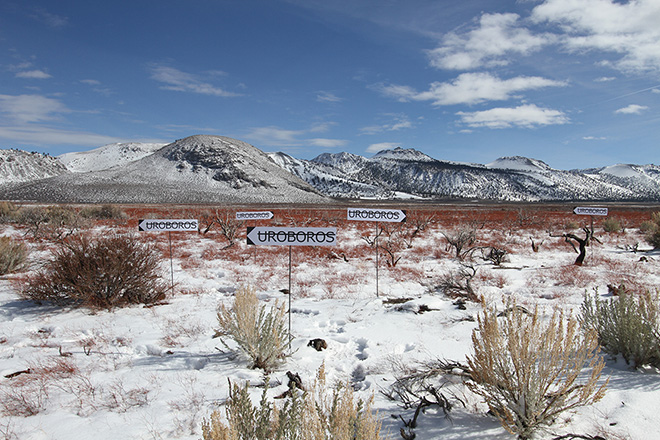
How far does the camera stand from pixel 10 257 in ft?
29.1

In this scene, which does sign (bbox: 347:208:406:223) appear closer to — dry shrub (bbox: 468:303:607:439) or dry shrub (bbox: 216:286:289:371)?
dry shrub (bbox: 216:286:289:371)

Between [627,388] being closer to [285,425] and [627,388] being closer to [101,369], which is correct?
[285,425]

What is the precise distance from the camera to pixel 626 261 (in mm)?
11023

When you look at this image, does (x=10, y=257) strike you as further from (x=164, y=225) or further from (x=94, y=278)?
(x=94, y=278)

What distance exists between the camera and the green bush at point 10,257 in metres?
8.69

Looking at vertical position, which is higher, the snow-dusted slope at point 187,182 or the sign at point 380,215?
the snow-dusted slope at point 187,182

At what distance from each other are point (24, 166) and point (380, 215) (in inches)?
7555

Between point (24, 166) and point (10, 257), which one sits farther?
point (24, 166)

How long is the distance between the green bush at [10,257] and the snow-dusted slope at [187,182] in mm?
79076

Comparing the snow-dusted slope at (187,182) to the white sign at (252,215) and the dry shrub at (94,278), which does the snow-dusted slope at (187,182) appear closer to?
the white sign at (252,215)

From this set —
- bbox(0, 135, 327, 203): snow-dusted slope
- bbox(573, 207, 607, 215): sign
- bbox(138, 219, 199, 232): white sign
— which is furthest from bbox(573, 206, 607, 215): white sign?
bbox(0, 135, 327, 203): snow-dusted slope

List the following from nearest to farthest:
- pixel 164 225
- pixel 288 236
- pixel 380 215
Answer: pixel 288 236, pixel 164 225, pixel 380 215

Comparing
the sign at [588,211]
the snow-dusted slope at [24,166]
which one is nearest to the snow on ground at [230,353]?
the sign at [588,211]

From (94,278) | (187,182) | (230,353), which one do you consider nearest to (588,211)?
(230,353)
